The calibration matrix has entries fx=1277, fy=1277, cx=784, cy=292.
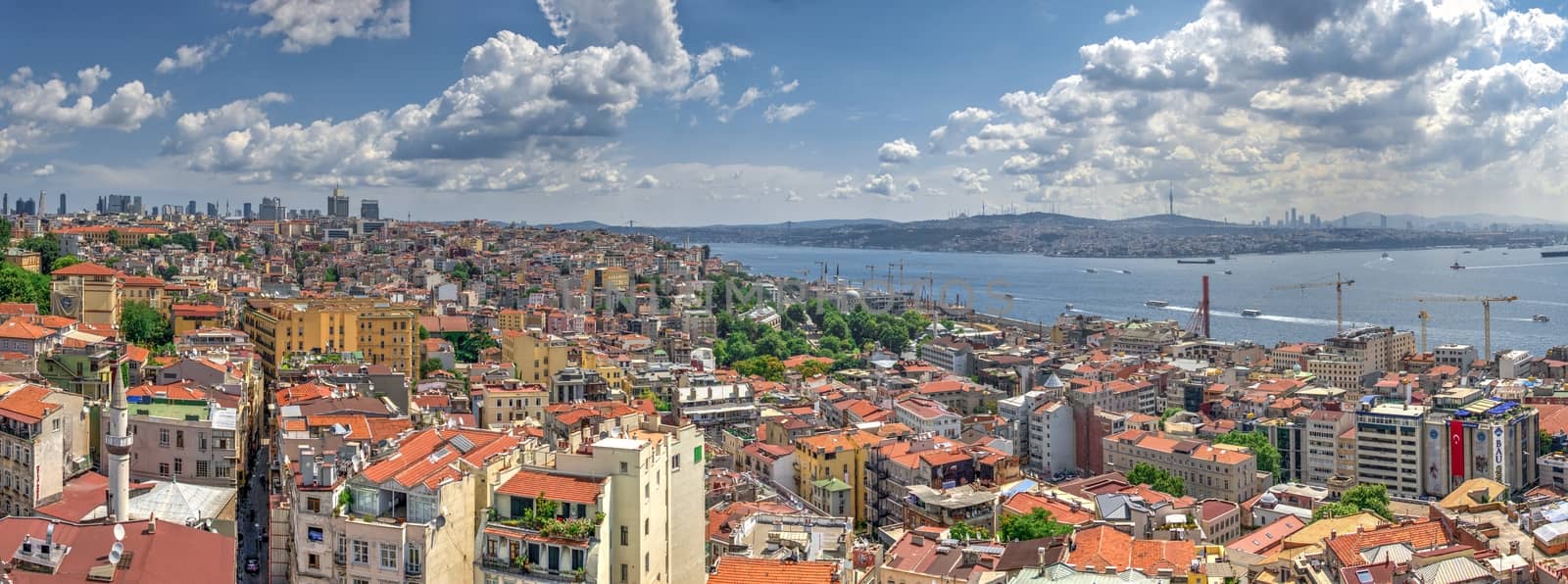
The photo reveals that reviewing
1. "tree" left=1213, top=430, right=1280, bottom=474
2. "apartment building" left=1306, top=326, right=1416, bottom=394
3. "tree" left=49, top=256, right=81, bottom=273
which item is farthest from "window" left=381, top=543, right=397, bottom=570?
"apartment building" left=1306, top=326, right=1416, bottom=394

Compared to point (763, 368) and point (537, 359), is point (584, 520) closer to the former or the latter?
point (537, 359)

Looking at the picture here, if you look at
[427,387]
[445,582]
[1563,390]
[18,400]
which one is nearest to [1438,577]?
[445,582]

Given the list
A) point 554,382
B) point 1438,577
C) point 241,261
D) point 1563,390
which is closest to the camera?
point 1438,577

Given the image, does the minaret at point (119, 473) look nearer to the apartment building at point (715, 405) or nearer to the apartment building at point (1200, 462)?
the apartment building at point (715, 405)

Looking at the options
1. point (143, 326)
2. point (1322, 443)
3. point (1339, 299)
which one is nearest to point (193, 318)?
point (143, 326)

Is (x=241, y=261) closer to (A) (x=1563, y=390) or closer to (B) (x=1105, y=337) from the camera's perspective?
(B) (x=1105, y=337)
